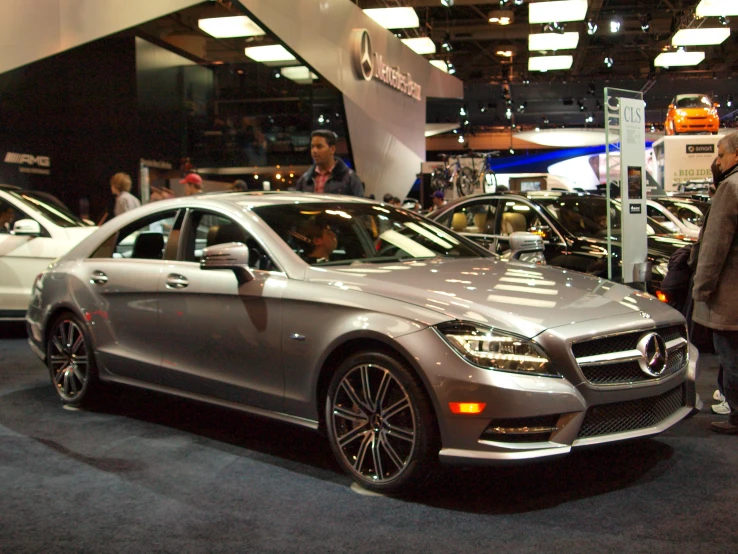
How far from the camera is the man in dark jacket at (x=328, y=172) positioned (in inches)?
296

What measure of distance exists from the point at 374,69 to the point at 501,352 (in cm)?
1537

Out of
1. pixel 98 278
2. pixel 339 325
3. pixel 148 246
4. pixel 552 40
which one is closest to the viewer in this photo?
pixel 339 325

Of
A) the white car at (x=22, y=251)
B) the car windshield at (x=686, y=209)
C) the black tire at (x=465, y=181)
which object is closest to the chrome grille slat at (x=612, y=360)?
the white car at (x=22, y=251)

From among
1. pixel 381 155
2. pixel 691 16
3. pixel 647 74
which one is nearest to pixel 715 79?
pixel 647 74

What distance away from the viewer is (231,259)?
14.0 feet

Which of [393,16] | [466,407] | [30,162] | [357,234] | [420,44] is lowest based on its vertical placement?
[466,407]

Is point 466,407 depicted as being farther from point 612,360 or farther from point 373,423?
point 612,360

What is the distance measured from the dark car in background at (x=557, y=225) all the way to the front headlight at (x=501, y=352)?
472 cm

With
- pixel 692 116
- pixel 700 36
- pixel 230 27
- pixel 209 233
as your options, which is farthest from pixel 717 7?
pixel 209 233

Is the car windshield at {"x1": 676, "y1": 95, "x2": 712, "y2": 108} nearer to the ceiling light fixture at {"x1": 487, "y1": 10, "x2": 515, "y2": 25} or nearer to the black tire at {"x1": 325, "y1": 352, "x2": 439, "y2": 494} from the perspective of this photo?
the ceiling light fixture at {"x1": 487, "y1": 10, "x2": 515, "y2": 25}

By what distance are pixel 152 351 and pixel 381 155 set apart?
48.6ft

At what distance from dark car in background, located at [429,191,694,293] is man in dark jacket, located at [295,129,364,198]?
6.07 feet

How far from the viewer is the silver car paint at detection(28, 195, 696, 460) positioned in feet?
11.6

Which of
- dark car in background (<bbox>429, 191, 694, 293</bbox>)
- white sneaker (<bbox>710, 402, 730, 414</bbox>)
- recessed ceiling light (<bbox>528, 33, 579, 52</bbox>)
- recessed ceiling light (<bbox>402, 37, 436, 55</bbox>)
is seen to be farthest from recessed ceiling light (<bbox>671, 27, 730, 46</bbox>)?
white sneaker (<bbox>710, 402, 730, 414</bbox>)
